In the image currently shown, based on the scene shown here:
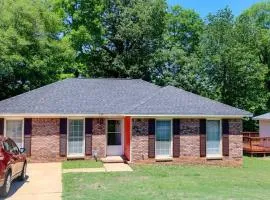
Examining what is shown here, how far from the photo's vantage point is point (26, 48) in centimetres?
3100

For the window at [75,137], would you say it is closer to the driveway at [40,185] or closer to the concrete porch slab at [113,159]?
the concrete porch slab at [113,159]

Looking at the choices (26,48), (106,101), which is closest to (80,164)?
(106,101)

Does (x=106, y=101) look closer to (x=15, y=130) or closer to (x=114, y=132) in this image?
(x=114, y=132)

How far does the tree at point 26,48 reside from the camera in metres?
30.1

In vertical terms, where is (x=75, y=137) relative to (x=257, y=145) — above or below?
above

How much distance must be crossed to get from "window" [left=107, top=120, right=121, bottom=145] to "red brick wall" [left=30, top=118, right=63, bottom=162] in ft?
9.53

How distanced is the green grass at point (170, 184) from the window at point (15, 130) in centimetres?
532

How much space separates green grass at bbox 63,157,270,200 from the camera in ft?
39.8

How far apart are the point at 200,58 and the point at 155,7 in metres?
6.52

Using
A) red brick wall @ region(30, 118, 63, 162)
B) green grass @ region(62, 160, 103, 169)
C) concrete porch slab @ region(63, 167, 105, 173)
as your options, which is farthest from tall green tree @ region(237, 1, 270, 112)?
concrete porch slab @ region(63, 167, 105, 173)

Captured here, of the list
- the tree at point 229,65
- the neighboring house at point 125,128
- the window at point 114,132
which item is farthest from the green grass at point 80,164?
the tree at point 229,65

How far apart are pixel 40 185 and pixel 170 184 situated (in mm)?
4545

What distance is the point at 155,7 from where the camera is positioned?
37.6 metres

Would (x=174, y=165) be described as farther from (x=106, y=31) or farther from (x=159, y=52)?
(x=106, y=31)
